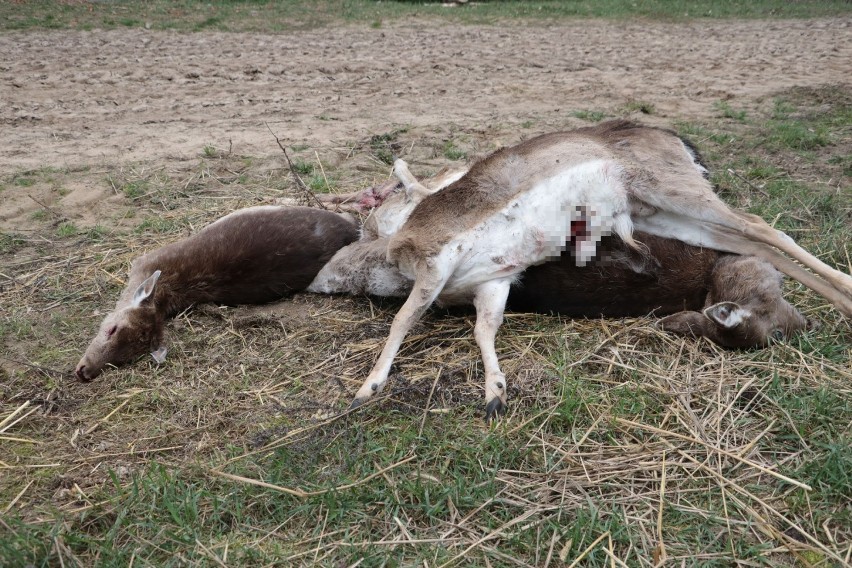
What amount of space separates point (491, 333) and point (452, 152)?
336 centimetres

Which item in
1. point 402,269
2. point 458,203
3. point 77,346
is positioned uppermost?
point 458,203

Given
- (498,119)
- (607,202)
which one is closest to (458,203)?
(607,202)

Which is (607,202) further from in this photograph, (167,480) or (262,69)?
(262,69)

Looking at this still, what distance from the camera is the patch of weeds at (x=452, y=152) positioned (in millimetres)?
7043

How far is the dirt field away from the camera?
303 centimetres

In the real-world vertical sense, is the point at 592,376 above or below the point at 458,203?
below

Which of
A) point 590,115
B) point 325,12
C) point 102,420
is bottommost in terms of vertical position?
point 102,420

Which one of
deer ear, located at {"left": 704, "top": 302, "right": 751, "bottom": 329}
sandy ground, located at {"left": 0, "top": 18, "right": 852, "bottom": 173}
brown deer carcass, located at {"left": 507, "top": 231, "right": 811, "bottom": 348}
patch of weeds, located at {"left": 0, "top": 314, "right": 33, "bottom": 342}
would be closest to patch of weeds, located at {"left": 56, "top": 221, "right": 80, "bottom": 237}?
patch of weeds, located at {"left": 0, "top": 314, "right": 33, "bottom": 342}

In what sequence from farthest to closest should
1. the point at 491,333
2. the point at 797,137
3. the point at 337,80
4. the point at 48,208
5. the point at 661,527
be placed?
1. the point at 337,80
2. the point at 797,137
3. the point at 48,208
4. the point at 491,333
5. the point at 661,527

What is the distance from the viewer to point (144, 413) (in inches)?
155

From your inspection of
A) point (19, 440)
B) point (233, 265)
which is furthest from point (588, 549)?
point (233, 265)

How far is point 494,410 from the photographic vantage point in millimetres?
3664

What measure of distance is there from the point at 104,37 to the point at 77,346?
33.8ft

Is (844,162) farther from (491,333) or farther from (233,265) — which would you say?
(233,265)
